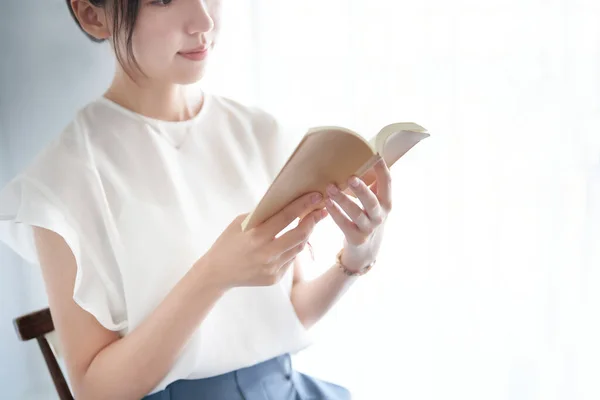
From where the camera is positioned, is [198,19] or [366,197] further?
[198,19]

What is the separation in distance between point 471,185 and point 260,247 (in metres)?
0.48

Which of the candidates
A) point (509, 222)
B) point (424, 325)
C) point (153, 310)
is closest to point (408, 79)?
point (509, 222)

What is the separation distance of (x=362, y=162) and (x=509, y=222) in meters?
0.47

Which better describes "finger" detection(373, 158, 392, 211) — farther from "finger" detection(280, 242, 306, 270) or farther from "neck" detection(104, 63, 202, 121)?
"neck" detection(104, 63, 202, 121)

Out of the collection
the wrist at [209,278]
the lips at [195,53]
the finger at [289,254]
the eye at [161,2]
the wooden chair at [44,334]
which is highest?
the eye at [161,2]

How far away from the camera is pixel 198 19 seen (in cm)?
84

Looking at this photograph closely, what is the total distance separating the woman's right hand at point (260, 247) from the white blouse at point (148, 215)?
0.45 feet

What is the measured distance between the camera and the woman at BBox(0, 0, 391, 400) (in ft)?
2.57

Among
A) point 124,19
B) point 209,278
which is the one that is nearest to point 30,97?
point 124,19

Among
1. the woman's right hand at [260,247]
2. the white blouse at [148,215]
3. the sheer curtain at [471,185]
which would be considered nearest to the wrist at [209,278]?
the woman's right hand at [260,247]

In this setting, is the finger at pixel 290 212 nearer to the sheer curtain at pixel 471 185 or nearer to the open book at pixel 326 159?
the open book at pixel 326 159

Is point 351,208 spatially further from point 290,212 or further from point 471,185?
point 471,185

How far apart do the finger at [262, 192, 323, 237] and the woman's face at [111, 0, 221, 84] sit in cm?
27

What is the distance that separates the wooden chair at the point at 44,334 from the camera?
3.35 ft
